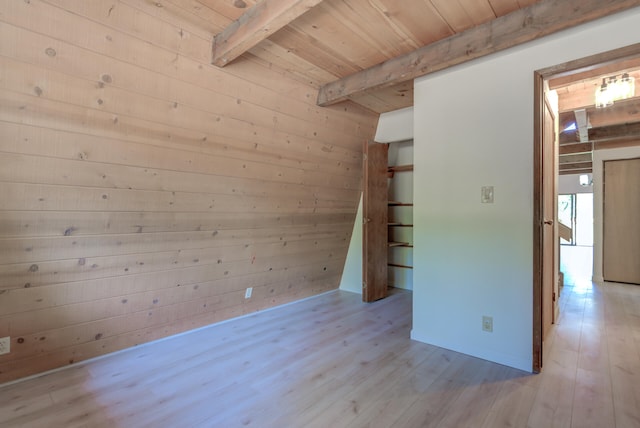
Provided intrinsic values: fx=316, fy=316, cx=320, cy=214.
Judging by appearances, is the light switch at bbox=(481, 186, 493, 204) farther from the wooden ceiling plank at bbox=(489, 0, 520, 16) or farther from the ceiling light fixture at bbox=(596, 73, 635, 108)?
the ceiling light fixture at bbox=(596, 73, 635, 108)

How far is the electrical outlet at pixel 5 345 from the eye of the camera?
1955mm

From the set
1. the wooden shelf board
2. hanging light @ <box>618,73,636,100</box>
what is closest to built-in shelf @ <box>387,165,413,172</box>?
the wooden shelf board

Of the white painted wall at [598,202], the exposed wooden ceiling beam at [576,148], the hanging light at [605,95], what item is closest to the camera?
the hanging light at [605,95]

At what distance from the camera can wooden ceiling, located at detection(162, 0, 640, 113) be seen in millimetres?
1824

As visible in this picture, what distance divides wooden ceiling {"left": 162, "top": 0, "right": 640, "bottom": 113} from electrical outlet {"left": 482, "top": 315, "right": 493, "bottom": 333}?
1875 mm

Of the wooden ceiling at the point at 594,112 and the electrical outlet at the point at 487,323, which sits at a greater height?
the wooden ceiling at the point at 594,112

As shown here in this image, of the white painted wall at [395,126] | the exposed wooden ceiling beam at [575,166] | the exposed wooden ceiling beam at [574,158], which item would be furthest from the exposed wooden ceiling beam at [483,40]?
the exposed wooden ceiling beam at [575,166]

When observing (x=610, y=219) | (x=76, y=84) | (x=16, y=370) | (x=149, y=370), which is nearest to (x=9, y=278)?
(x=16, y=370)

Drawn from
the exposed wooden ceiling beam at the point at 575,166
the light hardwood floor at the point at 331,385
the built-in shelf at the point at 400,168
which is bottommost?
the light hardwood floor at the point at 331,385

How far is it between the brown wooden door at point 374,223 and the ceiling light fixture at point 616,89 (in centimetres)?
205

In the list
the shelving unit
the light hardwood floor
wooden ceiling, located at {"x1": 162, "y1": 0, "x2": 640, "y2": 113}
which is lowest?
the light hardwood floor

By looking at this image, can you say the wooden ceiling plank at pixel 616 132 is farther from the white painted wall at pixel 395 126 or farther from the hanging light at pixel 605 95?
the white painted wall at pixel 395 126

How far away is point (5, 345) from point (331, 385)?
205cm

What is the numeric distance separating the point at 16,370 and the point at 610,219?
724 centimetres
